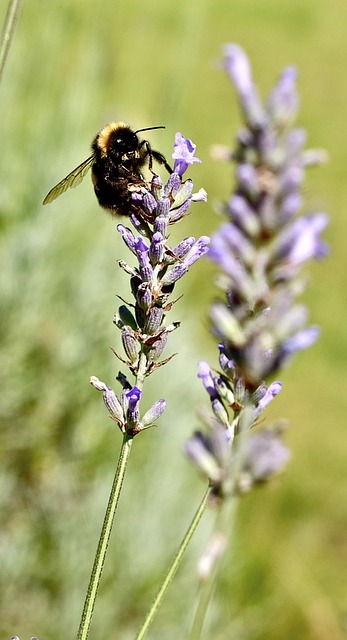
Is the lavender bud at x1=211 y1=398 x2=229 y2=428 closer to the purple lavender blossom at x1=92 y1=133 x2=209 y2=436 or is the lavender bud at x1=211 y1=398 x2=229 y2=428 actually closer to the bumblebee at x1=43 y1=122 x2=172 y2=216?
the purple lavender blossom at x1=92 y1=133 x2=209 y2=436

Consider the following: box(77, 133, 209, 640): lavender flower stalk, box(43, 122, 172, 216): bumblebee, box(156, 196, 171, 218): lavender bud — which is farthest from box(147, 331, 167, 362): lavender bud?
box(43, 122, 172, 216): bumblebee

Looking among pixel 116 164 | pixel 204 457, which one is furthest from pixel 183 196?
pixel 116 164

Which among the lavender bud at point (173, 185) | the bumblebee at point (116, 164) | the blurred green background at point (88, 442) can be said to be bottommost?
the lavender bud at point (173, 185)

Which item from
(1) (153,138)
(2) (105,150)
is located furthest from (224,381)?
(1) (153,138)

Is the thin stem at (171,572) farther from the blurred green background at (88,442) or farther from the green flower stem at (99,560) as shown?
the blurred green background at (88,442)

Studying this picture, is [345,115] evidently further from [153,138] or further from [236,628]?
[236,628]

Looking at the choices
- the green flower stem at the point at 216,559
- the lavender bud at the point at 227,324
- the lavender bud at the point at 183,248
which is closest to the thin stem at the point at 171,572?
the green flower stem at the point at 216,559
